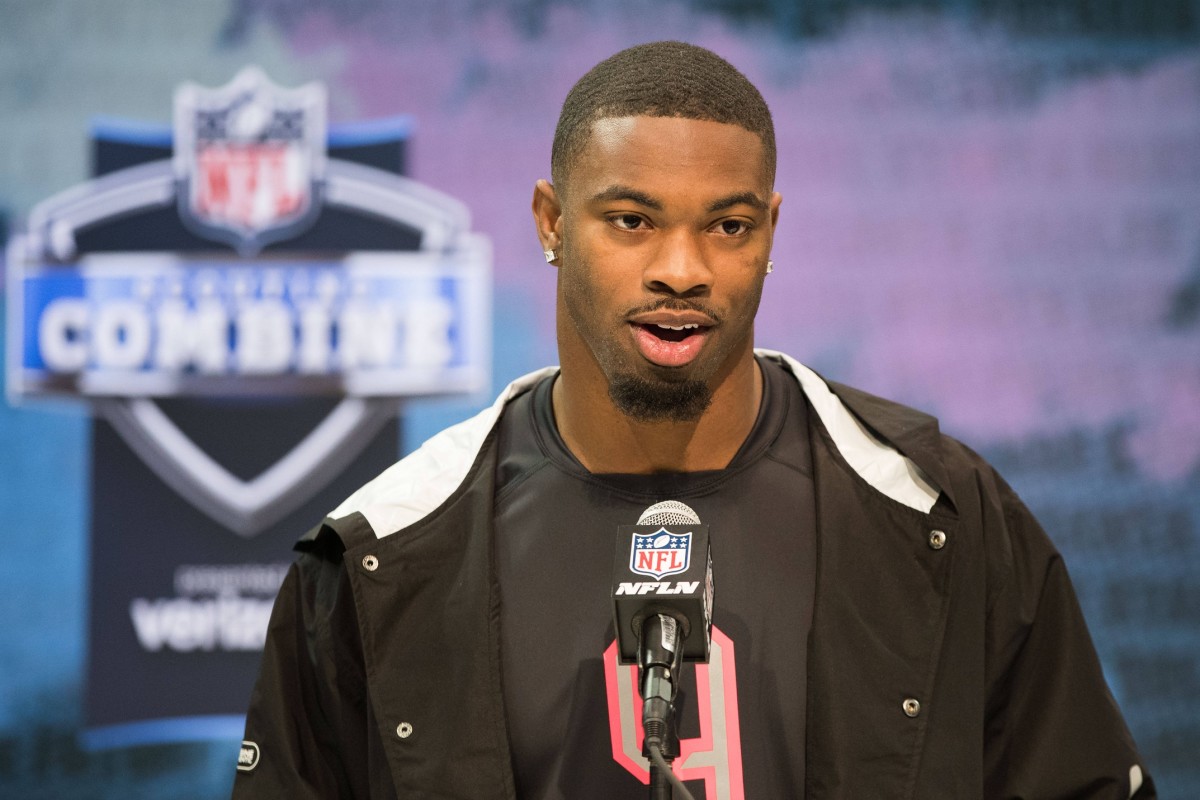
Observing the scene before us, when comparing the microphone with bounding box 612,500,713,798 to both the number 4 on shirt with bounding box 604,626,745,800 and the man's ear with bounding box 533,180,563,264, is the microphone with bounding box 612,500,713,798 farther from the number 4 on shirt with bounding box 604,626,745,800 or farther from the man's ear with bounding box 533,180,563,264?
the man's ear with bounding box 533,180,563,264

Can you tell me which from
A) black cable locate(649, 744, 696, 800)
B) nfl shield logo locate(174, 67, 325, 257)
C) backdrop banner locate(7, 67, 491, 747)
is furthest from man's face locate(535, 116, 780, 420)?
Result: nfl shield logo locate(174, 67, 325, 257)

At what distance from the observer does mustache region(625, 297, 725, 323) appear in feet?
4.47

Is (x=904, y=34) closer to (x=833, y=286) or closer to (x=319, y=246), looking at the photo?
(x=833, y=286)

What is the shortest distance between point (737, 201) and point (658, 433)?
0.28 m

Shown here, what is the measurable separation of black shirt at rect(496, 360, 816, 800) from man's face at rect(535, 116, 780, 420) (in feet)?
0.43

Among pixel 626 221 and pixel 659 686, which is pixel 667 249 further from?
pixel 659 686

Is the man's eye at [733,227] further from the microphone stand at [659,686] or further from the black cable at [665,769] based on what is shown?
the black cable at [665,769]

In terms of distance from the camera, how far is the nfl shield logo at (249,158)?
108 inches

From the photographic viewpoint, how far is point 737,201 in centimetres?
138

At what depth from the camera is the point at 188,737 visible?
2.69 meters

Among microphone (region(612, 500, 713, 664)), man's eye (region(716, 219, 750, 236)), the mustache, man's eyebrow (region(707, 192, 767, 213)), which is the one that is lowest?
microphone (region(612, 500, 713, 664))

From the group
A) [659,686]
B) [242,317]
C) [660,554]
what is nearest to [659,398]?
[660,554]

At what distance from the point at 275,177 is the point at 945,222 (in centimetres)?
138

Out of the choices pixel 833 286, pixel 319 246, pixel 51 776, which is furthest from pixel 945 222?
pixel 51 776
